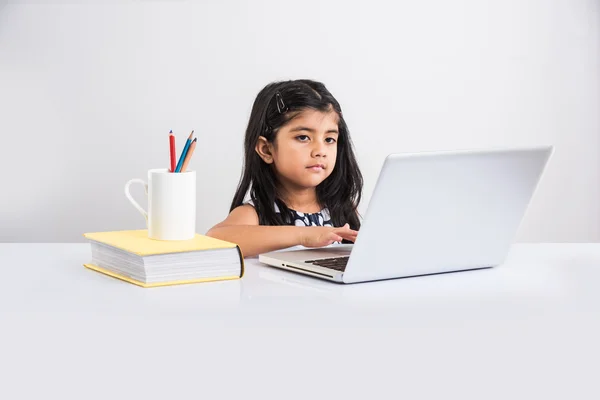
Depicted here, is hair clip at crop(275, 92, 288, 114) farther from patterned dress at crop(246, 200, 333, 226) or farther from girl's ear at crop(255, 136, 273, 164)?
patterned dress at crop(246, 200, 333, 226)

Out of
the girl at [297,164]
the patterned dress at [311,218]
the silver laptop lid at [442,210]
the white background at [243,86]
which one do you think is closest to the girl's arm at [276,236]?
the silver laptop lid at [442,210]

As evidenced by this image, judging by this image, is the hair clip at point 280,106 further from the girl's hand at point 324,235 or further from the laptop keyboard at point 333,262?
the laptop keyboard at point 333,262

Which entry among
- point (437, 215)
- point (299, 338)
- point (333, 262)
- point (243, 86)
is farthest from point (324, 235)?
point (243, 86)

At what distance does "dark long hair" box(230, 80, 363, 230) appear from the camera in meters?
1.93

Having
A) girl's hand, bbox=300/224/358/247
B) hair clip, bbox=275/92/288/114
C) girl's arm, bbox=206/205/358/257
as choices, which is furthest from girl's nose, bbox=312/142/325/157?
girl's hand, bbox=300/224/358/247

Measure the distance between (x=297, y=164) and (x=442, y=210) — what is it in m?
0.75

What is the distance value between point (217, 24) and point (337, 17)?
437 millimetres

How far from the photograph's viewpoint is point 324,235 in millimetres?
1353

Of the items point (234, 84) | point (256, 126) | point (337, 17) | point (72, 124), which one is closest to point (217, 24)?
point (234, 84)

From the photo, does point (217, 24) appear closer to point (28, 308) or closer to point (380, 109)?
point (380, 109)

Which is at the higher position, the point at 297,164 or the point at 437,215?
the point at 297,164

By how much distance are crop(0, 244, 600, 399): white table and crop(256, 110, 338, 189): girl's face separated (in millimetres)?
710

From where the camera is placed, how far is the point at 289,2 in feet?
9.84

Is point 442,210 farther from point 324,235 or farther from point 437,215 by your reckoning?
point 324,235
